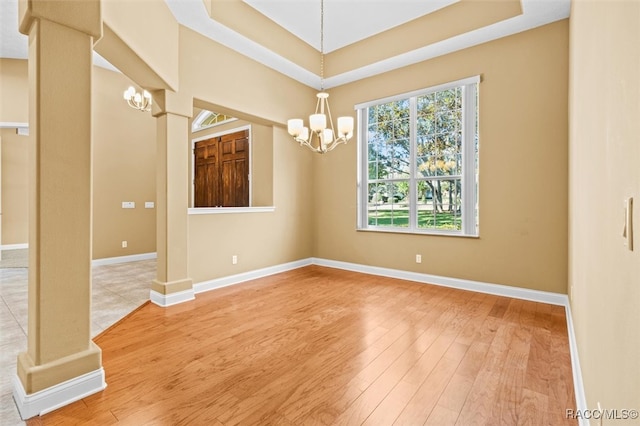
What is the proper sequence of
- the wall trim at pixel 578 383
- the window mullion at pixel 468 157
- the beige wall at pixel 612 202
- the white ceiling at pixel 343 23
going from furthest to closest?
the window mullion at pixel 468 157 → the white ceiling at pixel 343 23 → the wall trim at pixel 578 383 → the beige wall at pixel 612 202

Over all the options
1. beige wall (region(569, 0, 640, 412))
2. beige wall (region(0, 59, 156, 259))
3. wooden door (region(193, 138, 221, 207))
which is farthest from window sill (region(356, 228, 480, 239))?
beige wall (region(0, 59, 156, 259))

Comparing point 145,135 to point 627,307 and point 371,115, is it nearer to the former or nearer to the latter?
point 371,115

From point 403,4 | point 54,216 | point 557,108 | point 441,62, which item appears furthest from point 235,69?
point 557,108

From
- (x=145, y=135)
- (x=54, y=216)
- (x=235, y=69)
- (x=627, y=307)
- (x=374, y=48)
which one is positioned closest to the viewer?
(x=627, y=307)

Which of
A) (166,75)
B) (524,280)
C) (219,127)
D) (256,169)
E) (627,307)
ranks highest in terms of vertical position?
(219,127)

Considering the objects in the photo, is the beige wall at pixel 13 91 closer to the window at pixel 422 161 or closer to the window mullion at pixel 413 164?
the window at pixel 422 161

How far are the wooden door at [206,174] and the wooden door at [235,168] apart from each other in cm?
30

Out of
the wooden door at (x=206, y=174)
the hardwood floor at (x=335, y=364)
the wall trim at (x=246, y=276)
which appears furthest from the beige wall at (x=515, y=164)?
the wooden door at (x=206, y=174)

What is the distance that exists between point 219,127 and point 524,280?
6511 millimetres

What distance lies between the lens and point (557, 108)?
3432 millimetres

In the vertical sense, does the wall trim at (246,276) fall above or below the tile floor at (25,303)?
above

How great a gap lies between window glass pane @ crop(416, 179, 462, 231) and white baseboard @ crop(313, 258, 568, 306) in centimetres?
74

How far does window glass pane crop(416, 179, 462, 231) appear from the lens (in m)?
4.25

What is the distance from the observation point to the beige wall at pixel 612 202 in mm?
786
